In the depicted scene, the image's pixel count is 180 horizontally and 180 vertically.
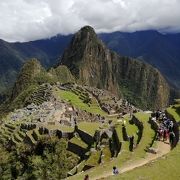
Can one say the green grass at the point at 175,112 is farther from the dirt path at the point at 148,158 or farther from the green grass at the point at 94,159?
the green grass at the point at 94,159

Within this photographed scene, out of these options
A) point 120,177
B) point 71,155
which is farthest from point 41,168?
point 120,177

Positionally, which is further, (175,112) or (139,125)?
(139,125)

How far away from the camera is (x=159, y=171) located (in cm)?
4100

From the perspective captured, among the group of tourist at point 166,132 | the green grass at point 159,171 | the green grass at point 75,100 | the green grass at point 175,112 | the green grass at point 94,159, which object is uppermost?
the green grass at point 75,100

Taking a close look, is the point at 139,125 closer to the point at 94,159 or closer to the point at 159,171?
the point at 94,159

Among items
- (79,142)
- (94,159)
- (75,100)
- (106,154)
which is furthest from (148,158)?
(75,100)

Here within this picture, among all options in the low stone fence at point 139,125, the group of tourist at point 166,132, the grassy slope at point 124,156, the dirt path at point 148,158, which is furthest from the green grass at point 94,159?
the dirt path at point 148,158

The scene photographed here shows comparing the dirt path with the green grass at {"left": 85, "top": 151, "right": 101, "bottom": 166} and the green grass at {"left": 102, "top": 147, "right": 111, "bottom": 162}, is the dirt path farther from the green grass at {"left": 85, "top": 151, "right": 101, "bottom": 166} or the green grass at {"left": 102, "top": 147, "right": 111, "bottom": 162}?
the green grass at {"left": 85, "top": 151, "right": 101, "bottom": 166}

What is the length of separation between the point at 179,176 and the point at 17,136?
181 feet

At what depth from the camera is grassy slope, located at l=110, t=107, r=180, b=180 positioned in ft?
129

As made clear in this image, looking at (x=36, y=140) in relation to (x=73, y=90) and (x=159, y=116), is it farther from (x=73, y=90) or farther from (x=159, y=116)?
(x=73, y=90)

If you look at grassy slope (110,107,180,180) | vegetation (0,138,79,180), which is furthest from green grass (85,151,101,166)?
grassy slope (110,107,180,180)

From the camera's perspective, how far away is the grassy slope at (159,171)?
3934 centimetres

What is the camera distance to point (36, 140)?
260 feet
